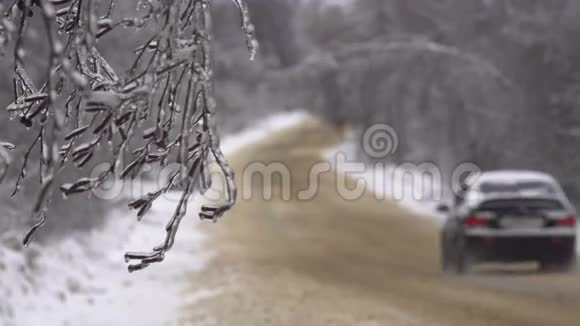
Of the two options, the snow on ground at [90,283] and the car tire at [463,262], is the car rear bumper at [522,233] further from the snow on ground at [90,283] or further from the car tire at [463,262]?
the snow on ground at [90,283]

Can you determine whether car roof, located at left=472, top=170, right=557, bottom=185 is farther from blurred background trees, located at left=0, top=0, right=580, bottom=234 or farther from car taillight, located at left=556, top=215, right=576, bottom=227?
blurred background trees, located at left=0, top=0, right=580, bottom=234

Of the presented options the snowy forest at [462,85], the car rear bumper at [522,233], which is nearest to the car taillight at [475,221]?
the car rear bumper at [522,233]

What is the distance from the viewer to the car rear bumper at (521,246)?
40.0 feet

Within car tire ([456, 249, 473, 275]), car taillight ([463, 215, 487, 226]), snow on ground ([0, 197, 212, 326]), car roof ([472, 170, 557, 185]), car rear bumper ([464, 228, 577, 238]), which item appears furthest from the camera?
car roof ([472, 170, 557, 185])

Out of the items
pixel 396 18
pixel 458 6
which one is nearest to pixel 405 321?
pixel 458 6

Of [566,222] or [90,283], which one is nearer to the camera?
[90,283]

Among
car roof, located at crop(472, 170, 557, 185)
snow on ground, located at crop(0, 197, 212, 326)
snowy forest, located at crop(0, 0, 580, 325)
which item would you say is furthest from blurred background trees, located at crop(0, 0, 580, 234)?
car roof, located at crop(472, 170, 557, 185)

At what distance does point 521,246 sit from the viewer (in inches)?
482

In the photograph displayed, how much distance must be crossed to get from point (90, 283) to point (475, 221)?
527 cm

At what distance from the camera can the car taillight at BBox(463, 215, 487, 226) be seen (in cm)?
1227

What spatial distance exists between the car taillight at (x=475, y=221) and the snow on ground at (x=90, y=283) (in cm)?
386

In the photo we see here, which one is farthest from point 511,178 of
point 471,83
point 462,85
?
point 462,85

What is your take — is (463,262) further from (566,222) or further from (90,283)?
(90,283)

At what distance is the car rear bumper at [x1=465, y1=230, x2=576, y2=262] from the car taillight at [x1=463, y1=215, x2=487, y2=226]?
0.14m
